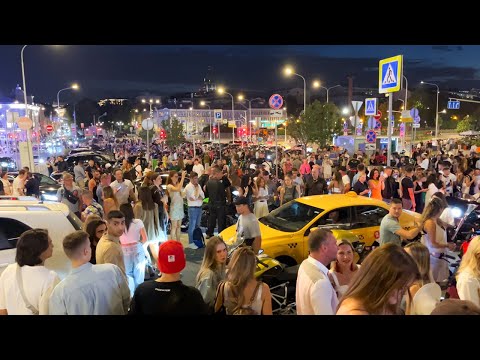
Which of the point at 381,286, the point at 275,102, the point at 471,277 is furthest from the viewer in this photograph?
the point at 275,102

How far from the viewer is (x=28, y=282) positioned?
12.0 ft

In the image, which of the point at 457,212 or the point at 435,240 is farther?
the point at 457,212

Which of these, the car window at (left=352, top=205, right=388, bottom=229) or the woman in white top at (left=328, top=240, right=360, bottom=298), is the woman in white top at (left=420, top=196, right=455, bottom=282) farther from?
the car window at (left=352, top=205, right=388, bottom=229)

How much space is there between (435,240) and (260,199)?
514 centimetres

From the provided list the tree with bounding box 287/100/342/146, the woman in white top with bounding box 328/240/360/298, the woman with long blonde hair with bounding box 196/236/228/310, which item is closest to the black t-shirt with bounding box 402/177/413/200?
the woman in white top with bounding box 328/240/360/298

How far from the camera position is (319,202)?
28.1ft

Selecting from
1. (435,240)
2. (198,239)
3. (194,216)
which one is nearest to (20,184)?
(194,216)

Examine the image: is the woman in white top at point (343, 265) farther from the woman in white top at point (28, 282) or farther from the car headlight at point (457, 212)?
the car headlight at point (457, 212)

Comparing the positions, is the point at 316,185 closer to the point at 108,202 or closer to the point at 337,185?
the point at 337,185

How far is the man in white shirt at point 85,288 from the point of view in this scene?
11.5 ft

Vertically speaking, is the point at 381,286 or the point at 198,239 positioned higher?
the point at 381,286
